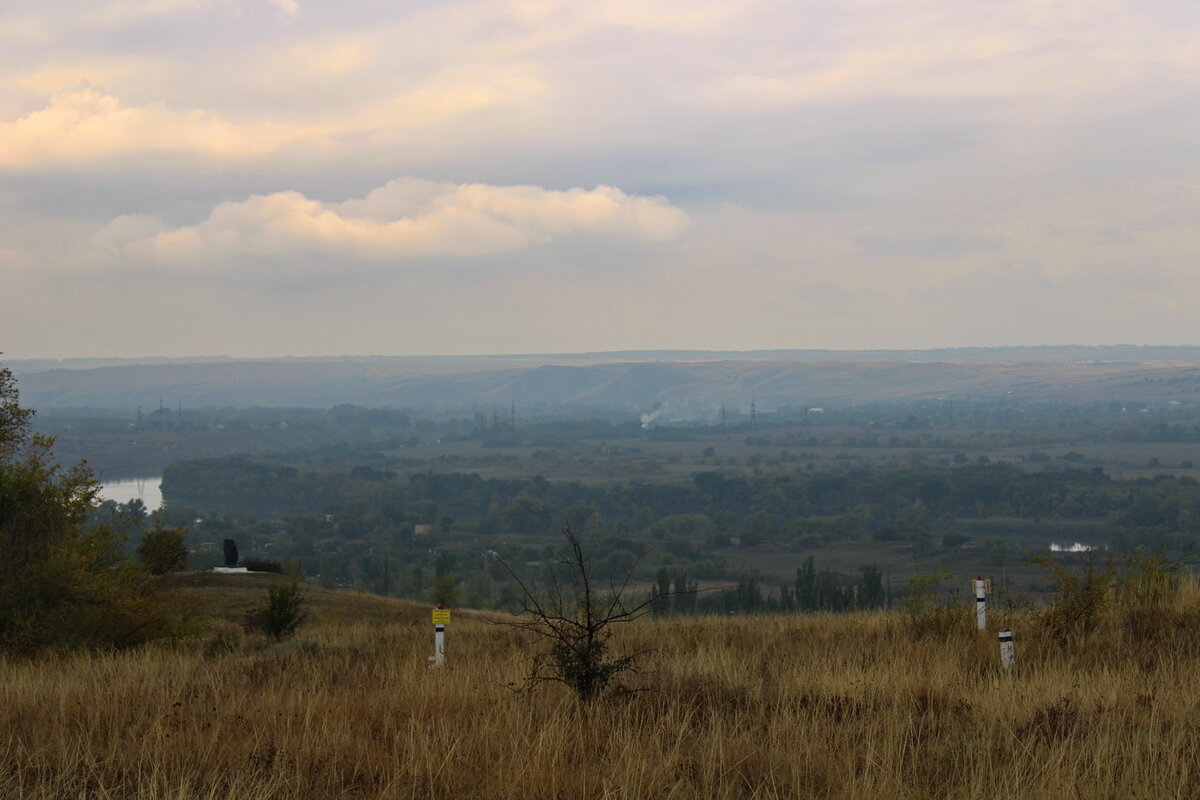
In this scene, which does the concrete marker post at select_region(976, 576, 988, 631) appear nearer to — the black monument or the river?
the black monument

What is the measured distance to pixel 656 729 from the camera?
6.57m

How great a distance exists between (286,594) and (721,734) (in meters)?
11.9

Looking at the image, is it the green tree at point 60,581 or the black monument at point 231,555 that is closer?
the green tree at point 60,581

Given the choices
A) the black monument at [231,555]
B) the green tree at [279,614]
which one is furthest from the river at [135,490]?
the green tree at [279,614]

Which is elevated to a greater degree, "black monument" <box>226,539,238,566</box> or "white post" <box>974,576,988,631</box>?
"white post" <box>974,576,988,631</box>

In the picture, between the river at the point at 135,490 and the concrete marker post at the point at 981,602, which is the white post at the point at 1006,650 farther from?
the river at the point at 135,490

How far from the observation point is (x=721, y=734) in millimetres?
Answer: 6270

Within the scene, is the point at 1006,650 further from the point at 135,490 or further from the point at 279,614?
the point at 135,490

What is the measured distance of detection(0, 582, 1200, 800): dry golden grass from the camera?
5.56m

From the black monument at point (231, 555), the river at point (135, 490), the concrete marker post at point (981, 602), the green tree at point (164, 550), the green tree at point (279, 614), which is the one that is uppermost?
the concrete marker post at point (981, 602)

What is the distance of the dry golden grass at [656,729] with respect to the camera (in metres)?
5.56

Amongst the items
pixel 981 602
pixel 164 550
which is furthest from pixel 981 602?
pixel 164 550

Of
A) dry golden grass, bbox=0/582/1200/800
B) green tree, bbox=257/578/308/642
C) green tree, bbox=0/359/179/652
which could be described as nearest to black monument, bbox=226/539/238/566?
green tree, bbox=0/359/179/652

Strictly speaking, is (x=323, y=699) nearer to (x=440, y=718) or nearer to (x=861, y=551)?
(x=440, y=718)
